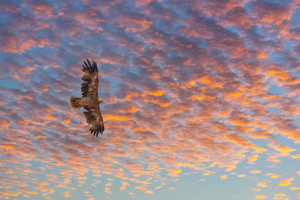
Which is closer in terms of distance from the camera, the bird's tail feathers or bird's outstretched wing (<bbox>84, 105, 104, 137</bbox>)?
the bird's tail feathers

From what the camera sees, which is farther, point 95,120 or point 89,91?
point 95,120

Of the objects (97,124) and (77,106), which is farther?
(97,124)

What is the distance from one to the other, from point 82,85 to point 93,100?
1.47m

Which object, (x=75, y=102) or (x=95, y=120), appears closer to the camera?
(x=75, y=102)

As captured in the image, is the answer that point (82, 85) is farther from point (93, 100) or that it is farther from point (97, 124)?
point (97, 124)

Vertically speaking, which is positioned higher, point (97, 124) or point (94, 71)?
point (94, 71)

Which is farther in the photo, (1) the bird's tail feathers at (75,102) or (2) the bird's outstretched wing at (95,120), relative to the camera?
(2) the bird's outstretched wing at (95,120)

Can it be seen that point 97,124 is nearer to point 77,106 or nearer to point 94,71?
point 77,106

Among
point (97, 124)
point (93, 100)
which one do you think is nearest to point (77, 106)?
point (93, 100)

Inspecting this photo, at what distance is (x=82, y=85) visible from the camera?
21.1 m

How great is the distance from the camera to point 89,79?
2102 cm

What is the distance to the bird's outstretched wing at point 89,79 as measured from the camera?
21.0 m

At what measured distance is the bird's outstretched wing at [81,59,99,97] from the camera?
21.0m

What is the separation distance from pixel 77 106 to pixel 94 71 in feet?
10.4
